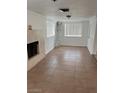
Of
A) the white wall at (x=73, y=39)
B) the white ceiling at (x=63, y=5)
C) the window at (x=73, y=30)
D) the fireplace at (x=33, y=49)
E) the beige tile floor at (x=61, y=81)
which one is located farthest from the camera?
the window at (x=73, y=30)

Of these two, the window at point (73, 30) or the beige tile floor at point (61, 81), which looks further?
the window at point (73, 30)

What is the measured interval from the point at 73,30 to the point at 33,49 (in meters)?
7.09

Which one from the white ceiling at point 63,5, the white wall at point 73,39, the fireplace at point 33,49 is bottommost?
the fireplace at point 33,49

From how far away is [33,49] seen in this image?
6.04 meters

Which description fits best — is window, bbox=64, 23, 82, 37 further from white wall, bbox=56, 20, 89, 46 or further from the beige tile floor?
the beige tile floor

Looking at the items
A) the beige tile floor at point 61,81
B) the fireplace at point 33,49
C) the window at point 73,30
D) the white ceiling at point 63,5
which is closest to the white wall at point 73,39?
the window at point 73,30

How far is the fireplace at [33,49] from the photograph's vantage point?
5.53 metres

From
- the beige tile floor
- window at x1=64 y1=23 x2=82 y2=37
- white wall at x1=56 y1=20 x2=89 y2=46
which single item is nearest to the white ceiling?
the beige tile floor

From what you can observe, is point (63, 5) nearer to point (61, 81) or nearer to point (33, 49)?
point (61, 81)

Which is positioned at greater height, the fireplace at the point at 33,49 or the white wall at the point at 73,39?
the white wall at the point at 73,39

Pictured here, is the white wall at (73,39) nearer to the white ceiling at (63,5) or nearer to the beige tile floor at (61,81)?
the white ceiling at (63,5)

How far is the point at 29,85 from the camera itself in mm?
3803

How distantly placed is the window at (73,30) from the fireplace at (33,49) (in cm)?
655

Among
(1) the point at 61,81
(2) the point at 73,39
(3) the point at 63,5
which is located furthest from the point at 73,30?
(1) the point at 61,81
